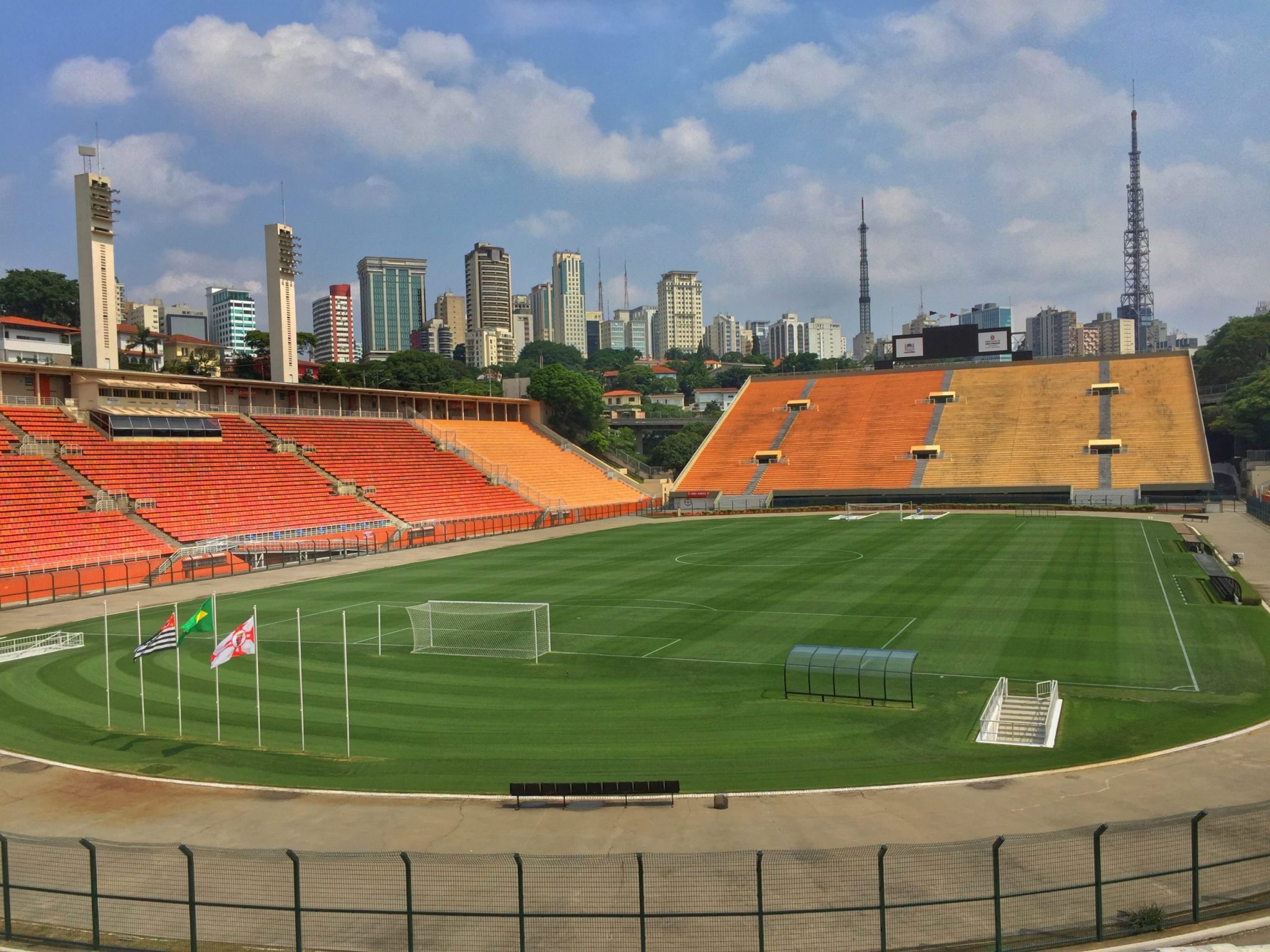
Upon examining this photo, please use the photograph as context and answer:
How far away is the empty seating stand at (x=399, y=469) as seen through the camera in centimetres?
6544

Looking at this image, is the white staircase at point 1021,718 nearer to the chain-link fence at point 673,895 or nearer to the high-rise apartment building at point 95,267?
the chain-link fence at point 673,895

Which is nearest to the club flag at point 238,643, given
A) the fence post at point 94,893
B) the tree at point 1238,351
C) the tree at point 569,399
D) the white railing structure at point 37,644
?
the fence post at point 94,893

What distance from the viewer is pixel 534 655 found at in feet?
89.7

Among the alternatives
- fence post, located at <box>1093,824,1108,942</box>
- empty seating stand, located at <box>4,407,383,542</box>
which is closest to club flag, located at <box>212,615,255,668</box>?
fence post, located at <box>1093,824,1108,942</box>

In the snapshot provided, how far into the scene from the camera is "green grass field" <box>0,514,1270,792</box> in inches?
724

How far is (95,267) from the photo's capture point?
61156mm

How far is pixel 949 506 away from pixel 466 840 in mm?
67740

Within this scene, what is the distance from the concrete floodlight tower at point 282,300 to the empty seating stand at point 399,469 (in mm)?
5008

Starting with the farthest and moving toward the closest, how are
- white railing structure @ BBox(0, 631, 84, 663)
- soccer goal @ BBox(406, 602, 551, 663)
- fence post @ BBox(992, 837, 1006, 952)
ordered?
white railing structure @ BBox(0, 631, 84, 663) < soccer goal @ BBox(406, 602, 551, 663) < fence post @ BBox(992, 837, 1006, 952)

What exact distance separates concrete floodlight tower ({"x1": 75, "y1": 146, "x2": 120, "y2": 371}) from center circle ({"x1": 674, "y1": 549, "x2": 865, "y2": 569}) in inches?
1623

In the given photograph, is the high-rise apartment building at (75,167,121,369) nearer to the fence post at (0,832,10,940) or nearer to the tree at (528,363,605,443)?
the tree at (528,363,605,443)

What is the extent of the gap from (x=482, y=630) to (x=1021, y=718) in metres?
17.2

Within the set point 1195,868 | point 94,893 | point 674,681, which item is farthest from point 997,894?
point 674,681

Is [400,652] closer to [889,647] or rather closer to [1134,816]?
[889,647]
